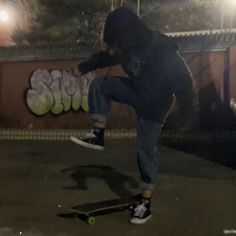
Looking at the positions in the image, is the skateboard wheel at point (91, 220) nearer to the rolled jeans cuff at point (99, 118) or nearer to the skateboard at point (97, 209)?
the skateboard at point (97, 209)

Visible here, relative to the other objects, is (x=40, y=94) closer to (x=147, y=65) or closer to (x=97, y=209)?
(x=97, y=209)

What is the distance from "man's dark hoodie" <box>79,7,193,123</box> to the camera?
5.23 m

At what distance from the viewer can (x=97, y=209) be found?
5656 millimetres

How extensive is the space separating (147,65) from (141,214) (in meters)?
1.63

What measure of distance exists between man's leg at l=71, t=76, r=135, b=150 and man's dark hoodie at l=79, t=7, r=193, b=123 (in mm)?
86

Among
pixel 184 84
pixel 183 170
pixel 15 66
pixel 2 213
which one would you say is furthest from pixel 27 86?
pixel 184 84

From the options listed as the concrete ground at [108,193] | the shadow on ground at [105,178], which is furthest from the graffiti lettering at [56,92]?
the shadow on ground at [105,178]

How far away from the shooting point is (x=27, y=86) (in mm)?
19125

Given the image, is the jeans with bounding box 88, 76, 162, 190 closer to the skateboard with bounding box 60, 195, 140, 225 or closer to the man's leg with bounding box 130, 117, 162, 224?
the man's leg with bounding box 130, 117, 162, 224

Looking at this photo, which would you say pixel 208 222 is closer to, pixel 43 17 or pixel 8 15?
pixel 43 17

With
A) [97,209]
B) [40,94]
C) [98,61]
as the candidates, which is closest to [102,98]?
[98,61]

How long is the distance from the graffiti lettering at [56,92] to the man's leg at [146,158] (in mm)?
12315

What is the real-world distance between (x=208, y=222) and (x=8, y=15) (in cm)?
2609

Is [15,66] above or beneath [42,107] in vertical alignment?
above
